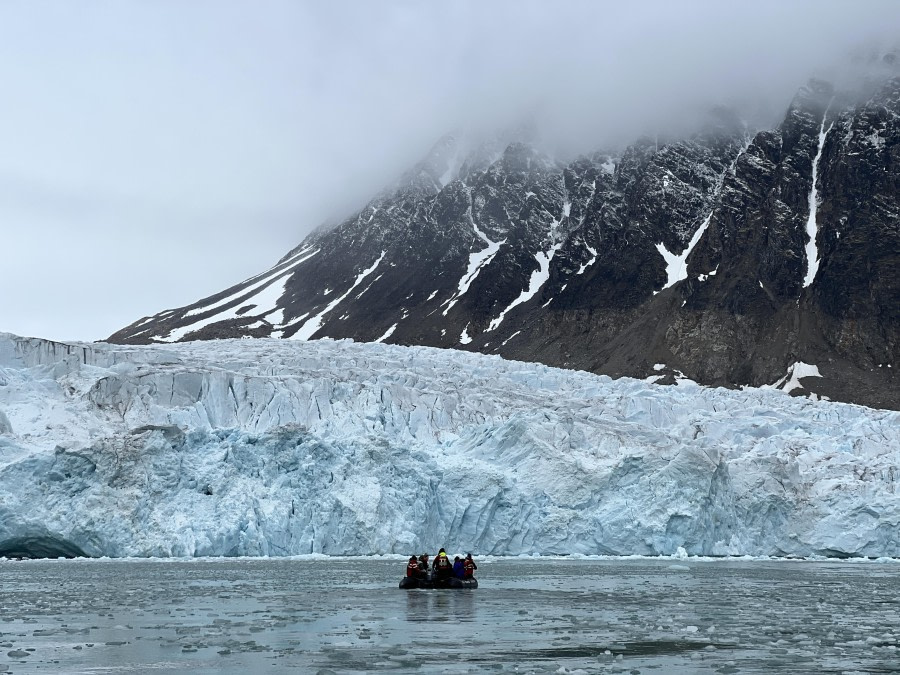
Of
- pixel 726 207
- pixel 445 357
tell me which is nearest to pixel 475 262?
pixel 726 207

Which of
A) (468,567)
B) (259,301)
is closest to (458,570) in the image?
(468,567)

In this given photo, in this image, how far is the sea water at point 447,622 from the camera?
13117mm

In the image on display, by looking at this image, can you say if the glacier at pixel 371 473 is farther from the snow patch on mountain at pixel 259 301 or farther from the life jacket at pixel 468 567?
the snow patch on mountain at pixel 259 301

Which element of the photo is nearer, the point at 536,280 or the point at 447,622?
the point at 447,622

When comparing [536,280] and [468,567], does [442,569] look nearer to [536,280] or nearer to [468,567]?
[468,567]

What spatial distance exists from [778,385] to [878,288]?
21.9m

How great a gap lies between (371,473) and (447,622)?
18.2 meters

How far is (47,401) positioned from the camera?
125 ft

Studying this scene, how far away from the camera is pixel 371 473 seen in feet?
119

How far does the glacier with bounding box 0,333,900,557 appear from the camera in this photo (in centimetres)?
3397

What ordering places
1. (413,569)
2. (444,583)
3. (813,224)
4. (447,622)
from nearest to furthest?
(447,622) < (413,569) < (444,583) < (813,224)

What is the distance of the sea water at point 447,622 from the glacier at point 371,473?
11.1ft

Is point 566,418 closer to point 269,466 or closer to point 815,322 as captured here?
point 269,466

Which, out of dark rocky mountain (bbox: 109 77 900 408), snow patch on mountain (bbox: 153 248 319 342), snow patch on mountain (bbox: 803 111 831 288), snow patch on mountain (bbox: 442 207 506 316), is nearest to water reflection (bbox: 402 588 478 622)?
dark rocky mountain (bbox: 109 77 900 408)
